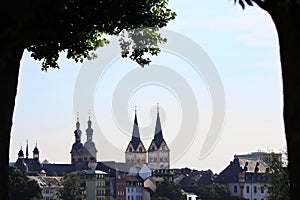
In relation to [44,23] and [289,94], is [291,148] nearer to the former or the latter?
[289,94]

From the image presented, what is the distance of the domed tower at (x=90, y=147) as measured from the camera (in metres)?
174

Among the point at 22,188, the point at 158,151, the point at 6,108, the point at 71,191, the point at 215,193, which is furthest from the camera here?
the point at 158,151

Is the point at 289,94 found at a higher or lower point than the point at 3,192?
higher

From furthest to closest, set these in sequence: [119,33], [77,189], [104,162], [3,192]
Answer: [104,162] → [77,189] → [119,33] → [3,192]

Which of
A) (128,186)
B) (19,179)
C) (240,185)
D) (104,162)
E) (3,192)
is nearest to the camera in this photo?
(3,192)

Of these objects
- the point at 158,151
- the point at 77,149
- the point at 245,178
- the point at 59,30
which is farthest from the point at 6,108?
the point at 158,151

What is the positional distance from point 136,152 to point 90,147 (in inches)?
457

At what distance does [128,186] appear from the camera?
485 ft

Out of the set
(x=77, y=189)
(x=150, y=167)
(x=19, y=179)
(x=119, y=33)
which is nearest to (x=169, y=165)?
(x=150, y=167)

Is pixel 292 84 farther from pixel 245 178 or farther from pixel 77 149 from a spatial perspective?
pixel 77 149

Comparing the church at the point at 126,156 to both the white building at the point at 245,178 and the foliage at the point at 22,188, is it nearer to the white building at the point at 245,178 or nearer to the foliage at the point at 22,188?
the white building at the point at 245,178

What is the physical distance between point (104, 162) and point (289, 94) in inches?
6362

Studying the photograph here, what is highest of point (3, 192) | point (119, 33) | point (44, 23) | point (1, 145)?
Result: point (119, 33)

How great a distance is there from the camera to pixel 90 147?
607ft
